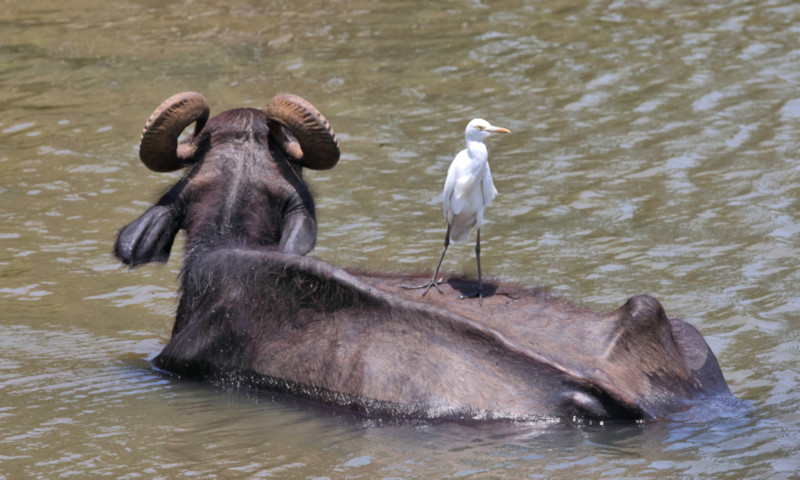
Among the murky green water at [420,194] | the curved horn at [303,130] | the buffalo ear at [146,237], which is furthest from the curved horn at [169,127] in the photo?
the murky green water at [420,194]

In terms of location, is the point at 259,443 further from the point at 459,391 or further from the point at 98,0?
the point at 98,0

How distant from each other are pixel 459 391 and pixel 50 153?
8.53m

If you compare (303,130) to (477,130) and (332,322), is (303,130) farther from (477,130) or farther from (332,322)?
(332,322)

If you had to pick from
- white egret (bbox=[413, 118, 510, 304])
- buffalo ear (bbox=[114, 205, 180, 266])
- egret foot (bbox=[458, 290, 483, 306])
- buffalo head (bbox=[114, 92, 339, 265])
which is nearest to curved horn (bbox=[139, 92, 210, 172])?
buffalo head (bbox=[114, 92, 339, 265])

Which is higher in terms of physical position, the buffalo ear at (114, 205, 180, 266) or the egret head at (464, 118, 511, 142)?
the egret head at (464, 118, 511, 142)

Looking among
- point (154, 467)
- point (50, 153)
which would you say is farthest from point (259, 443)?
point (50, 153)

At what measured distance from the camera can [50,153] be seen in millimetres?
14039

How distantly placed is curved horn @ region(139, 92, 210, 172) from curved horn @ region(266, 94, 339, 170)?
51 cm

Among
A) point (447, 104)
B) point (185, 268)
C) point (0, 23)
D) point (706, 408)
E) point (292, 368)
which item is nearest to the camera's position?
point (706, 408)

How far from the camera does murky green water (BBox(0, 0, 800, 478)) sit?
676cm

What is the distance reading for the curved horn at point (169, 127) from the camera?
8.53 meters

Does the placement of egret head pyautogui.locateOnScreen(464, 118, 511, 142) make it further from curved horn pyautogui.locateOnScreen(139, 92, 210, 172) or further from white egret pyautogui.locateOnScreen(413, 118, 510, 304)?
curved horn pyautogui.locateOnScreen(139, 92, 210, 172)

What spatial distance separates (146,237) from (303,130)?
1.36m

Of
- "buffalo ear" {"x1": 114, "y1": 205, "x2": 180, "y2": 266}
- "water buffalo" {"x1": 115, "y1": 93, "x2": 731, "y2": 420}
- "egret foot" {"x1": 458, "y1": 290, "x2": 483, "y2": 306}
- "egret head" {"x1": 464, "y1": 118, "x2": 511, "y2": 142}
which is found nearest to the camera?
"water buffalo" {"x1": 115, "y1": 93, "x2": 731, "y2": 420}
